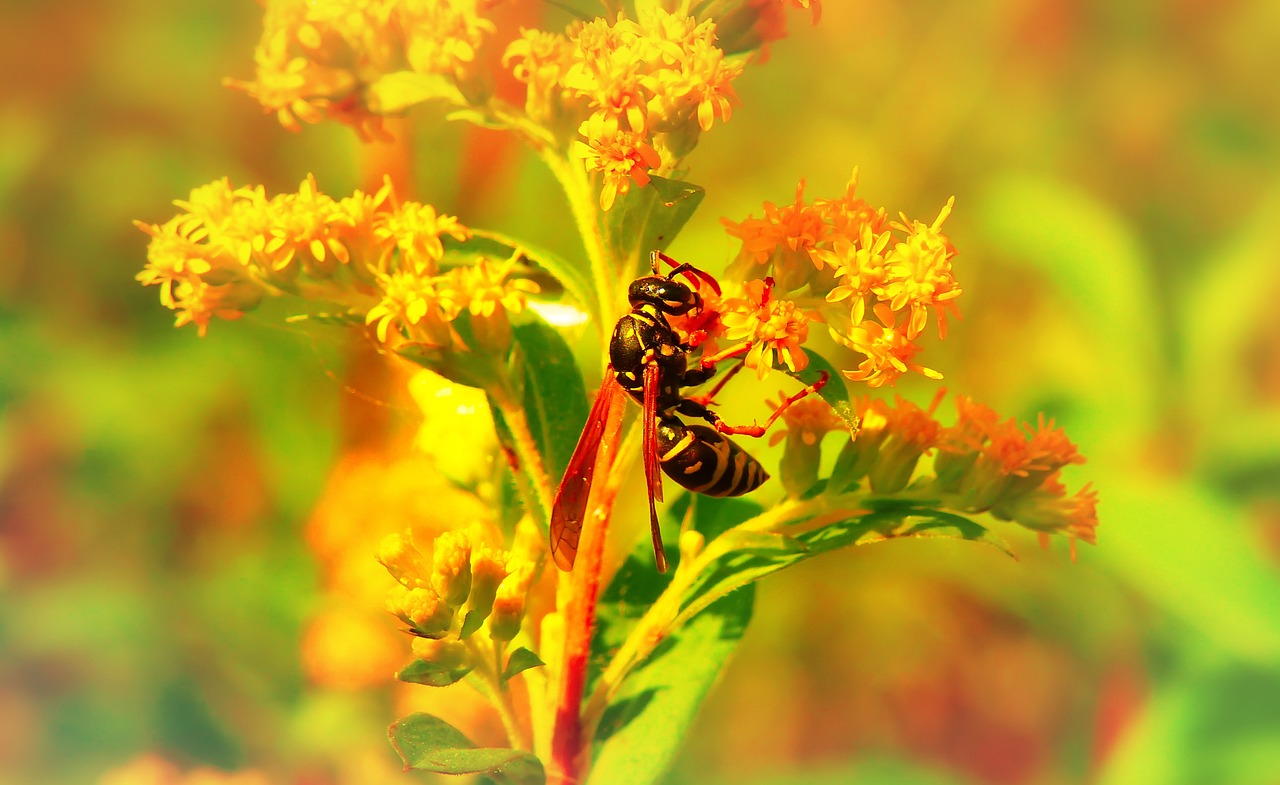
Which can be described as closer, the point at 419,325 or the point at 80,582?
the point at 419,325

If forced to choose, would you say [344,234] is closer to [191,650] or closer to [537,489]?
[537,489]

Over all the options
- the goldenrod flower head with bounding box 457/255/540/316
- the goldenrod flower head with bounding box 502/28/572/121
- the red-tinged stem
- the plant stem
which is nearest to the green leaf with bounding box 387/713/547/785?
the red-tinged stem

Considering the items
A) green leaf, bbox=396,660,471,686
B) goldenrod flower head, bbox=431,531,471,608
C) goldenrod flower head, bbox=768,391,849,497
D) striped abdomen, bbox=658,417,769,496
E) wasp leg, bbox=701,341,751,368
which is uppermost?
wasp leg, bbox=701,341,751,368

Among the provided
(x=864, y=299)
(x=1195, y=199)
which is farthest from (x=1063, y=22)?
(x=864, y=299)

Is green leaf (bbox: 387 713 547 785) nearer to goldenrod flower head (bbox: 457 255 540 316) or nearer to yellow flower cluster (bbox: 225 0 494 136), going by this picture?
goldenrod flower head (bbox: 457 255 540 316)

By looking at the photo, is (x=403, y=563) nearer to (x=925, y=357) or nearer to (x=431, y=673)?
(x=431, y=673)

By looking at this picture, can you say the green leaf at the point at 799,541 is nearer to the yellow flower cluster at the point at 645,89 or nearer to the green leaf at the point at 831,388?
the green leaf at the point at 831,388
